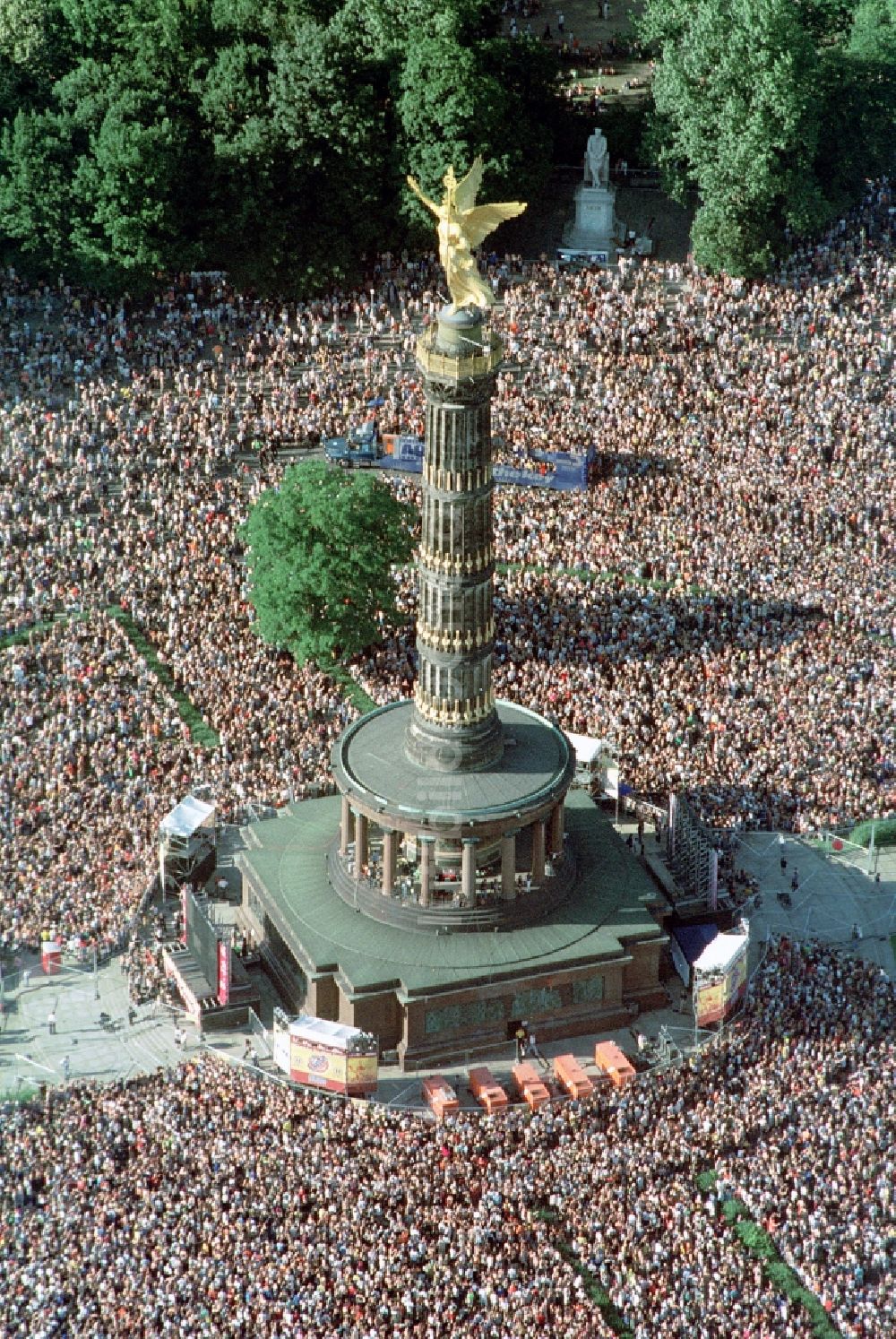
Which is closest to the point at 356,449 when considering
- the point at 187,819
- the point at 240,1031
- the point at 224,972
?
the point at 187,819

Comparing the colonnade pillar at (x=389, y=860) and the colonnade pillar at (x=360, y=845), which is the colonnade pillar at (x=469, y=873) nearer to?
the colonnade pillar at (x=389, y=860)

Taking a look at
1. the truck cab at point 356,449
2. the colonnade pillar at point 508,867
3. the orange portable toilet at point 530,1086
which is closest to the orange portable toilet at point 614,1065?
the orange portable toilet at point 530,1086

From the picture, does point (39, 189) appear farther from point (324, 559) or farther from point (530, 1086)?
point (530, 1086)

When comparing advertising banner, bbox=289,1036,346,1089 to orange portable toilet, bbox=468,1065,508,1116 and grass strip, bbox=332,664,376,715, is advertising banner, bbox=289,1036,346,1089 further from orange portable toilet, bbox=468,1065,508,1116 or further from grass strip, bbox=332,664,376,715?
grass strip, bbox=332,664,376,715

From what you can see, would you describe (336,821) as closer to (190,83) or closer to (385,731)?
(385,731)

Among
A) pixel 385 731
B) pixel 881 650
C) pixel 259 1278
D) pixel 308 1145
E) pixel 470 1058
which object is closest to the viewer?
pixel 259 1278

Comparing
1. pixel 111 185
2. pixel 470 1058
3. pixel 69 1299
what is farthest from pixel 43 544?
pixel 69 1299
